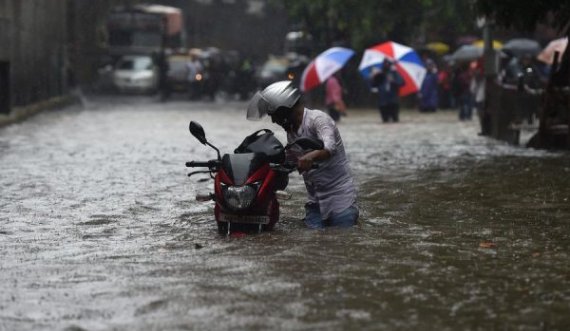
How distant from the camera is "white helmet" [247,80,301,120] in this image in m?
10.1

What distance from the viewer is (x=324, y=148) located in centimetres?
994

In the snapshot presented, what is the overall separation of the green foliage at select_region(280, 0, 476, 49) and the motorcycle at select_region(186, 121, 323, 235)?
103 feet

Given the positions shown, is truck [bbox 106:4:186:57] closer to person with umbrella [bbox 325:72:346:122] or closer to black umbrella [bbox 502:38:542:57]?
black umbrella [bbox 502:38:542:57]

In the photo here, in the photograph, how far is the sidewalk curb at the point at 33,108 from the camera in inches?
1201

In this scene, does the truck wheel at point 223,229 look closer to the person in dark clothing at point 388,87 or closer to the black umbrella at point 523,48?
the person in dark clothing at point 388,87

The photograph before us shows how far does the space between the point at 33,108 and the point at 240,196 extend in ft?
89.2

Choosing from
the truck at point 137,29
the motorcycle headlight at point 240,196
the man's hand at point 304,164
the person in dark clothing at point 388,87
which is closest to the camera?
the man's hand at point 304,164

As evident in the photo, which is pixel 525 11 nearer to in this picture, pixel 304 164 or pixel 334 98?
pixel 304 164

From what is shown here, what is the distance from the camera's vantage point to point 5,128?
2881 centimetres

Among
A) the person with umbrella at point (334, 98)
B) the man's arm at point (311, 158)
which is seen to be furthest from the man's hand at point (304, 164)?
the person with umbrella at point (334, 98)

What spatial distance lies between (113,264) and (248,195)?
132 cm

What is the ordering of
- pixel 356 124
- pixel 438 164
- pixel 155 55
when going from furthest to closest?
pixel 155 55 < pixel 356 124 < pixel 438 164

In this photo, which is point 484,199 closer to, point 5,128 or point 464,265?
point 464,265

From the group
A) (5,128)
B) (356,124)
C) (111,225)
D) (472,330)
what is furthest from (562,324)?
(356,124)
